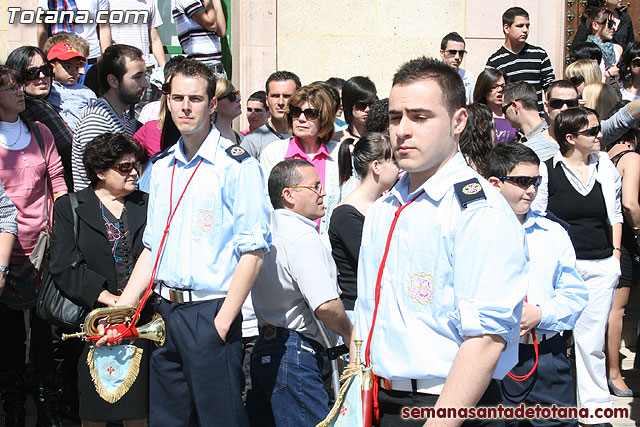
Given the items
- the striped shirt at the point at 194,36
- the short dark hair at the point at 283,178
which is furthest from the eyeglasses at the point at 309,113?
the striped shirt at the point at 194,36

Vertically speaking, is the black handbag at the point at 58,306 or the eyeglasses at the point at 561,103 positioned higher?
the eyeglasses at the point at 561,103

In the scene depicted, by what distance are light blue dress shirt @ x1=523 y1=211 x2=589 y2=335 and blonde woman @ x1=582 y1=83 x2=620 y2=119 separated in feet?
10.8

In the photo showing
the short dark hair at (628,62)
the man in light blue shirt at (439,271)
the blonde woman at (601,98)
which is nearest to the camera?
the man in light blue shirt at (439,271)

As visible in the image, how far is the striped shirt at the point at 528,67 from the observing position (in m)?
8.60

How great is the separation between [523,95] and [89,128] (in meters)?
3.42

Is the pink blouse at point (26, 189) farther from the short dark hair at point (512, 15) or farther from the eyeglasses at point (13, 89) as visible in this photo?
the short dark hair at point (512, 15)

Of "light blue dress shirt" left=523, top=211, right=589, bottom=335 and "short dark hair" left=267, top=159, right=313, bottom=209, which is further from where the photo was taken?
"short dark hair" left=267, top=159, right=313, bottom=209

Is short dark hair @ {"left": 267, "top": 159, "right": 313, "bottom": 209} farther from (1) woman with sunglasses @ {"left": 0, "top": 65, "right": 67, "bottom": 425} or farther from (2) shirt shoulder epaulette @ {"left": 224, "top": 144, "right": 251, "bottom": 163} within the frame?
(1) woman with sunglasses @ {"left": 0, "top": 65, "right": 67, "bottom": 425}

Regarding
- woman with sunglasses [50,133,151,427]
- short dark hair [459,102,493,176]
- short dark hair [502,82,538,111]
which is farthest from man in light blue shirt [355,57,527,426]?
short dark hair [502,82,538,111]

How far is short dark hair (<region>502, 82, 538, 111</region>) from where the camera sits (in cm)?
639

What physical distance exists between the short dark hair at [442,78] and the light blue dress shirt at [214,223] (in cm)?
138

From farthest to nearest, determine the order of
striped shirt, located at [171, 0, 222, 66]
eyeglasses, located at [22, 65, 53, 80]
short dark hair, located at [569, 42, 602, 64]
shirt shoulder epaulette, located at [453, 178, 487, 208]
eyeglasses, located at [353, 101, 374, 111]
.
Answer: short dark hair, located at [569, 42, 602, 64]
striped shirt, located at [171, 0, 222, 66]
eyeglasses, located at [353, 101, 374, 111]
eyeglasses, located at [22, 65, 53, 80]
shirt shoulder epaulette, located at [453, 178, 487, 208]

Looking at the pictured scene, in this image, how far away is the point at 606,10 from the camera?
9766mm

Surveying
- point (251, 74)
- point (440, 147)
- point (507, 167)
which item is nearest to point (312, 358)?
point (507, 167)
